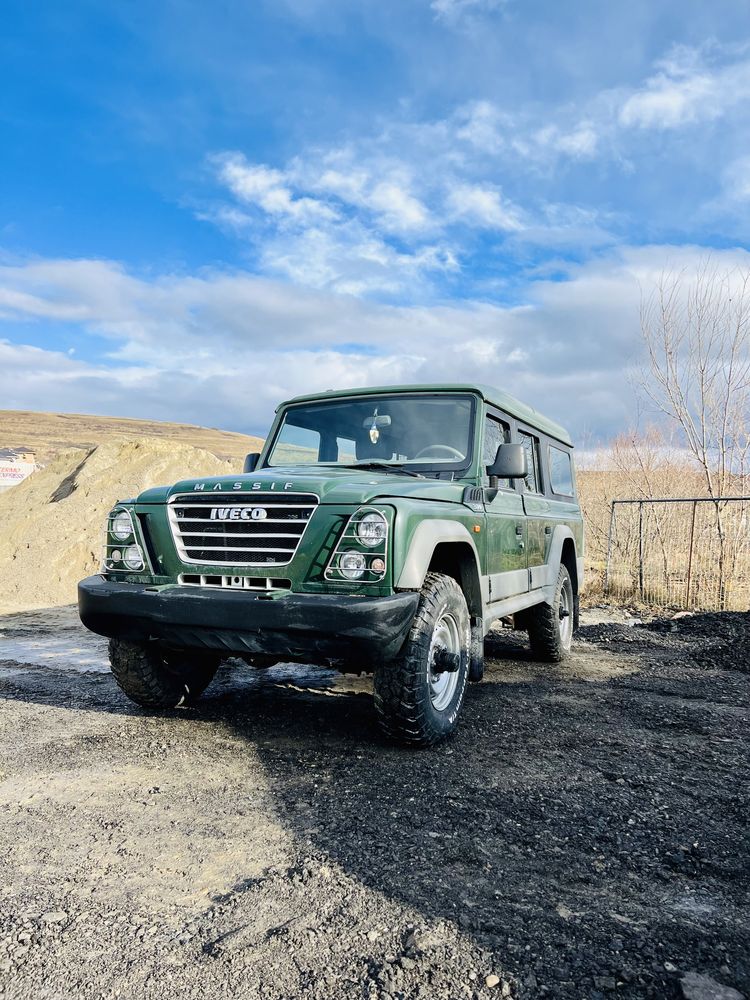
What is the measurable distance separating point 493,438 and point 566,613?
2890 millimetres

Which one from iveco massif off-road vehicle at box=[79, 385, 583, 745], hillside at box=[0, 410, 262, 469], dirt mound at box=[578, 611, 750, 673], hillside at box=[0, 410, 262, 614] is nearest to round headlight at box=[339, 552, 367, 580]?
iveco massif off-road vehicle at box=[79, 385, 583, 745]

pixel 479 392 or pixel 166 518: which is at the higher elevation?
pixel 479 392

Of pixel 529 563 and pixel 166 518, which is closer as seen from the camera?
pixel 166 518

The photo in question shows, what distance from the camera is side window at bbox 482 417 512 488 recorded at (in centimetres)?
496

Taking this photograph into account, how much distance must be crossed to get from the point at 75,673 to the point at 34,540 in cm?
678

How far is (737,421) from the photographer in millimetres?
12016

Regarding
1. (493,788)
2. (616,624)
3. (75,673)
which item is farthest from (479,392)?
(616,624)

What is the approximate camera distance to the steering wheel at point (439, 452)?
4781 millimetres

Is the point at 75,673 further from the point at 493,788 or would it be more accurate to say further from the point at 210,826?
the point at 493,788

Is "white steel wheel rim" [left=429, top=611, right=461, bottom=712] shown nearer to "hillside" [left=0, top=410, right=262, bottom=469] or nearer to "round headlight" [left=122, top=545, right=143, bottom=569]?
"round headlight" [left=122, top=545, right=143, bottom=569]

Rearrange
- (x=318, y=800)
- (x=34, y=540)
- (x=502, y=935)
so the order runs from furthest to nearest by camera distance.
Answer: (x=34, y=540)
(x=318, y=800)
(x=502, y=935)

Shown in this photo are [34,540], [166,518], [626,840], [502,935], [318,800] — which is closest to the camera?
[502,935]

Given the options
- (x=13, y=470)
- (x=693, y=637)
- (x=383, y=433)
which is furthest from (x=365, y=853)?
(x=13, y=470)

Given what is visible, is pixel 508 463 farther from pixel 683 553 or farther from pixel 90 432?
pixel 90 432
